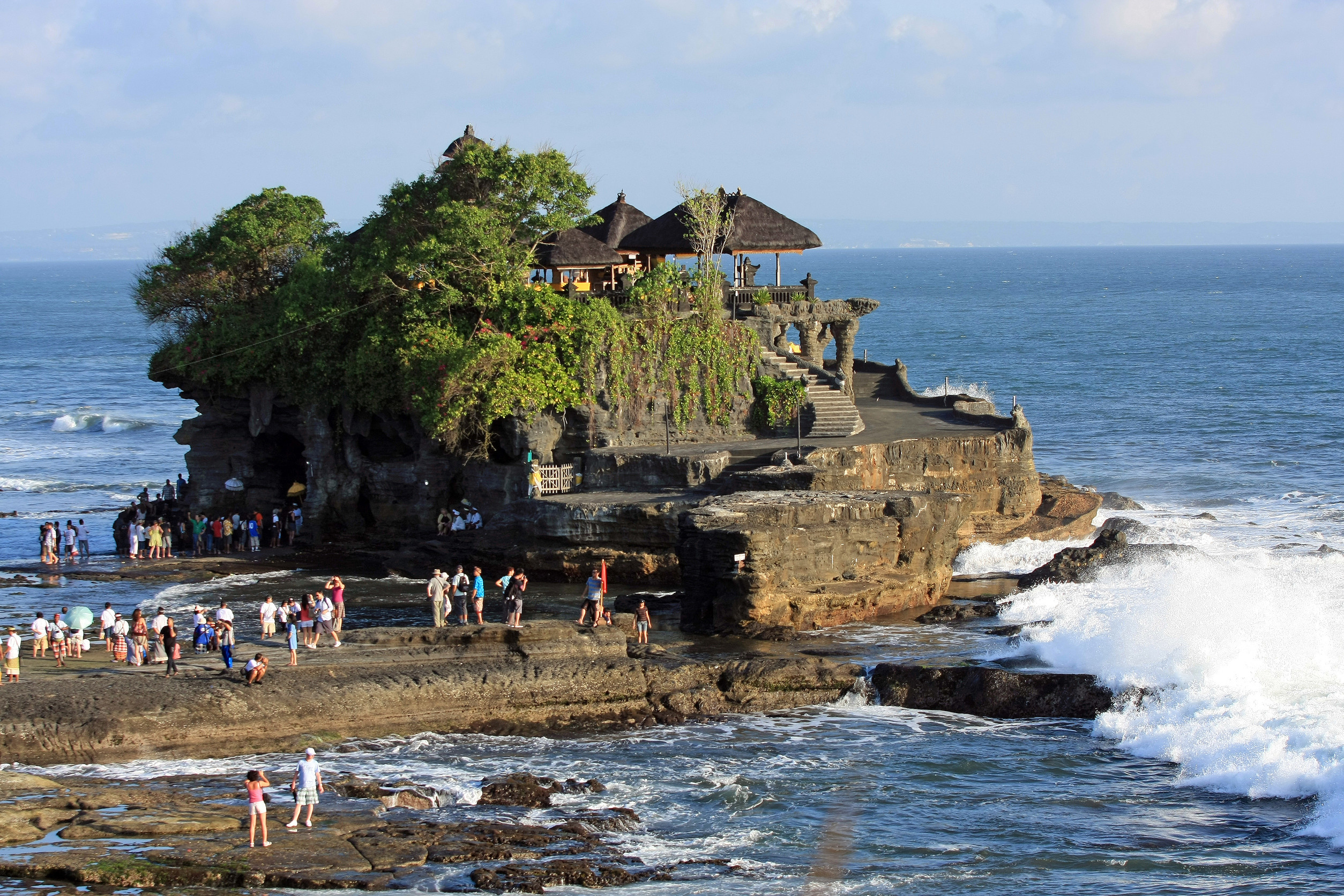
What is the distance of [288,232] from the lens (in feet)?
132

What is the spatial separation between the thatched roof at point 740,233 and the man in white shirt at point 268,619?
18125 mm

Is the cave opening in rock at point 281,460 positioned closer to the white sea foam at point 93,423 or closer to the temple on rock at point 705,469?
the temple on rock at point 705,469

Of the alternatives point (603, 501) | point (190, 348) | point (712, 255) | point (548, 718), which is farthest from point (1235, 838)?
point (190, 348)

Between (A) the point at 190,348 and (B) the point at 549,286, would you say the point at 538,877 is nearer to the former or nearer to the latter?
(B) the point at 549,286

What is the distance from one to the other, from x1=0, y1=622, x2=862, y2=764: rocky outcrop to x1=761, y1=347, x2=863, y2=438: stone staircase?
1231cm

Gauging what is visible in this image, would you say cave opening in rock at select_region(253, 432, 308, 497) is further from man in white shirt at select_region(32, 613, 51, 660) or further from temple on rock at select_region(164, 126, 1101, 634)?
man in white shirt at select_region(32, 613, 51, 660)

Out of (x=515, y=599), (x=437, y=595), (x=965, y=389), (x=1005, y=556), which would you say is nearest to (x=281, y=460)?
(x=437, y=595)

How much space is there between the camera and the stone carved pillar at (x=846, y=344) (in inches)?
1674

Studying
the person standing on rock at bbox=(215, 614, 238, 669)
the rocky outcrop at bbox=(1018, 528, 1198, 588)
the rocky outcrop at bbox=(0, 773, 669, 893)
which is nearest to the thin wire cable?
the person standing on rock at bbox=(215, 614, 238, 669)

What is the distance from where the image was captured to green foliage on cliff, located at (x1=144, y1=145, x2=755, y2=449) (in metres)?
35.7

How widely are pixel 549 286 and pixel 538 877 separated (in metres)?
21.3

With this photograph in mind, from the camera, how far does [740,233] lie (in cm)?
4112

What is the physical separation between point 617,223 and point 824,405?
8856 millimetres

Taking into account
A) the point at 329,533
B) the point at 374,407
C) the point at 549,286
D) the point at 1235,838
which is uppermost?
the point at 549,286
